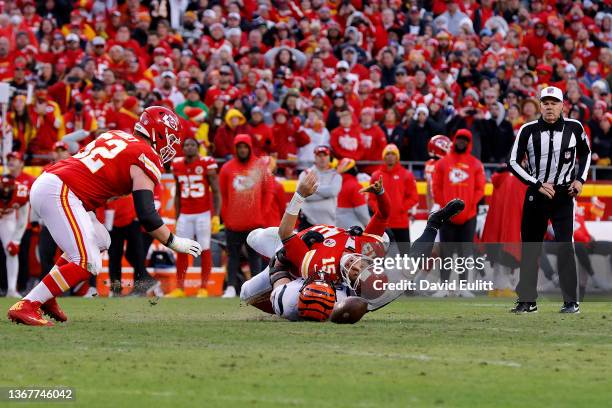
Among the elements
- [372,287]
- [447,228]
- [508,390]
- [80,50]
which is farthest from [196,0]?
[508,390]

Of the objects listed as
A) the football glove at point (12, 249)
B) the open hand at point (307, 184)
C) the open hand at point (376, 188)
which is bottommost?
the football glove at point (12, 249)

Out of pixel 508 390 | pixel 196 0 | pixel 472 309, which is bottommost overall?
pixel 472 309

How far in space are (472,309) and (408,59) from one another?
11392mm

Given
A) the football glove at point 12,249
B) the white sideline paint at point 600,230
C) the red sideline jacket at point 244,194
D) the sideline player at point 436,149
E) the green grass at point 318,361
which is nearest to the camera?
the green grass at point 318,361

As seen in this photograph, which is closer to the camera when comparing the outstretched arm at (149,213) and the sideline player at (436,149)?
the outstretched arm at (149,213)

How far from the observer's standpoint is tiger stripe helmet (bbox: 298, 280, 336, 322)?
951 cm

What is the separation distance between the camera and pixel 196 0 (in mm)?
23141

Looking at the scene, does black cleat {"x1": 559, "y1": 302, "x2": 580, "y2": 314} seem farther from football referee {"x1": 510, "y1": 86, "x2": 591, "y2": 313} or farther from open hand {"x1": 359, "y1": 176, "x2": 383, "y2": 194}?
open hand {"x1": 359, "y1": 176, "x2": 383, "y2": 194}

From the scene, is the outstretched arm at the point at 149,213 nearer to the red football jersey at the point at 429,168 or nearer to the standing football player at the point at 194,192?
the standing football player at the point at 194,192

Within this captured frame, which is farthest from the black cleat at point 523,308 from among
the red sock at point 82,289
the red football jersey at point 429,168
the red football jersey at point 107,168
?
the red sock at point 82,289

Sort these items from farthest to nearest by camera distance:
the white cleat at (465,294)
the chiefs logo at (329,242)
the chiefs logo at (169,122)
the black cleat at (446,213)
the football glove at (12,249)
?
the football glove at (12,249), the white cleat at (465,294), the black cleat at (446,213), the chiefs logo at (329,242), the chiefs logo at (169,122)

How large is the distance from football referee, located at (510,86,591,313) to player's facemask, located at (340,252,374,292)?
5.99 feet

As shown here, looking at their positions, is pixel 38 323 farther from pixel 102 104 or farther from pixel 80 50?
pixel 80 50

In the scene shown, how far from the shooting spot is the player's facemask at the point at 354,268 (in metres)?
9.74
